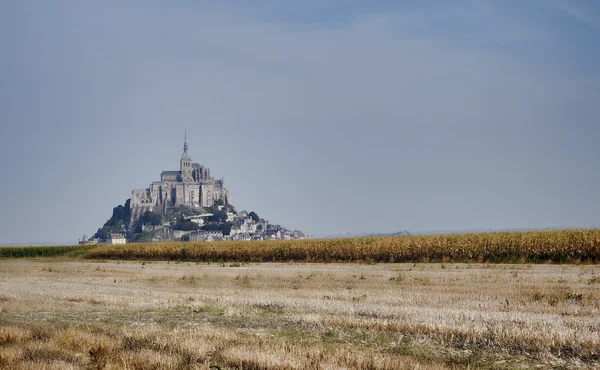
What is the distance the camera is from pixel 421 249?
50.0 m

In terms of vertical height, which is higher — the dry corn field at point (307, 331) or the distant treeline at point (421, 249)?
the distant treeline at point (421, 249)

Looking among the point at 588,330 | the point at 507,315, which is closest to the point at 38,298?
the point at 507,315

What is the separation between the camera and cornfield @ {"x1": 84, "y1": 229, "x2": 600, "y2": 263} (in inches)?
1692

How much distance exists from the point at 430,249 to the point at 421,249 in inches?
29.0

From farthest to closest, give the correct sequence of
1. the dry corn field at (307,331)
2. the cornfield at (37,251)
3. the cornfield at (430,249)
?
1. the cornfield at (37,251)
2. the cornfield at (430,249)
3. the dry corn field at (307,331)

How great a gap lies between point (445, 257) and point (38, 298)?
34234 millimetres

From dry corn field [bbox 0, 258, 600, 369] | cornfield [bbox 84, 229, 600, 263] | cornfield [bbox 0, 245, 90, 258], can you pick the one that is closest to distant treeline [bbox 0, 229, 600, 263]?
cornfield [bbox 84, 229, 600, 263]

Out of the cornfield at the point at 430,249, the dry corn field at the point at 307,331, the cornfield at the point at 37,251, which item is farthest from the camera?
the cornfield at the point at 37,251

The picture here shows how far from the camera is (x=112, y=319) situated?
49.3 ft

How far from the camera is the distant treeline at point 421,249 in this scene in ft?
141

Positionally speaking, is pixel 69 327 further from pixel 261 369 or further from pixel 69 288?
pixel 69 288

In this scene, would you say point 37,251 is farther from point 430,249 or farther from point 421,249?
point 430,249

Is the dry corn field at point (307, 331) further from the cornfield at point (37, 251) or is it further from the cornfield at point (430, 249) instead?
the cornfield at point (37, 251)

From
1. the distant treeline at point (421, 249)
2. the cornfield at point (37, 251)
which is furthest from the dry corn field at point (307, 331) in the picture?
the cornfield at point (37, 251)
